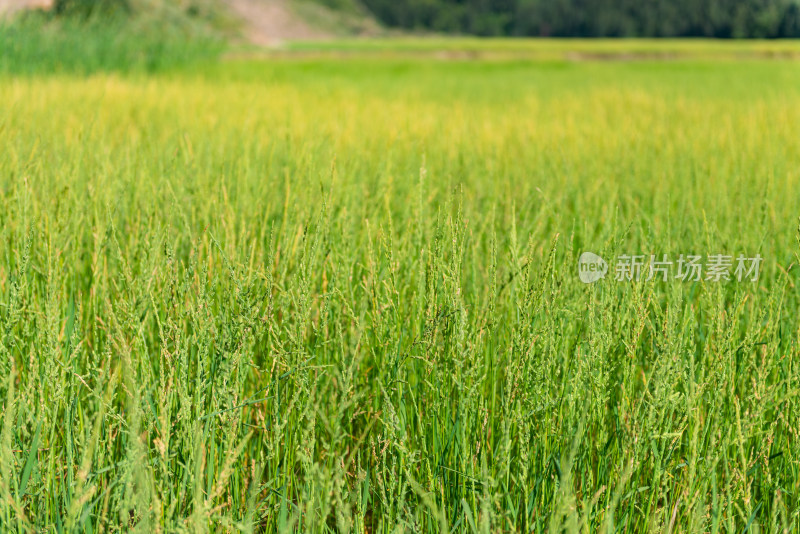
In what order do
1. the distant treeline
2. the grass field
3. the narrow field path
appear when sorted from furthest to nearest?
the narrow field path, the distant treeline, the grass field

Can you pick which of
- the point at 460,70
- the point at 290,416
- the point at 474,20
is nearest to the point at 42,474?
the point at 290,416

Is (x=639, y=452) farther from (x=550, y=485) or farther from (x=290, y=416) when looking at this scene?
(x=290, y=416)

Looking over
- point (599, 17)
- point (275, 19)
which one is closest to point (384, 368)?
point (275, 19)

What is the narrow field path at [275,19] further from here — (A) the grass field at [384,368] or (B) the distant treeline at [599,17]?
(A) the grass field at [384,368]

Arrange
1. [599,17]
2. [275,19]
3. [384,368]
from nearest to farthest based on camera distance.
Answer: [384,368]
[599,17]
[275,19]

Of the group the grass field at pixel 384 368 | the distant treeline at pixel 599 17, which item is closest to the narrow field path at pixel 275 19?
the distant treeline at pixel 599 17

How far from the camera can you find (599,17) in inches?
1537

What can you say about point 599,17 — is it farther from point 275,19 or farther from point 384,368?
point 384,368

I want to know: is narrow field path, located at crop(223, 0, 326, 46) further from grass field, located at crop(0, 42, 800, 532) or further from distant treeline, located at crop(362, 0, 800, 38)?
grass field, located at crop(0, 42, 800, 532)

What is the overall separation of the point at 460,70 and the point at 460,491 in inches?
453

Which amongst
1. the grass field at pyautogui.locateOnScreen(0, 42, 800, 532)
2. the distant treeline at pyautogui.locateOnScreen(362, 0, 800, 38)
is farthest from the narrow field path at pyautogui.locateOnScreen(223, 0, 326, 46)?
the grass field at pyautogui.locateOnScreen(0, 42, 800, 532)

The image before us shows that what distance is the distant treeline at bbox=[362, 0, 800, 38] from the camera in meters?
31.4

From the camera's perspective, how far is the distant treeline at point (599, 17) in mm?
31406

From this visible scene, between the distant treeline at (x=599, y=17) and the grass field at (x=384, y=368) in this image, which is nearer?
the grass field at (x=384, y=368)
